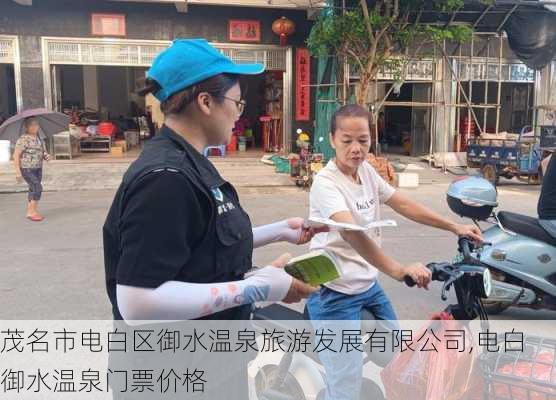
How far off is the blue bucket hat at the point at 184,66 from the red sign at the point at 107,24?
12213 millimetres

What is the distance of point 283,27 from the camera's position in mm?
12891

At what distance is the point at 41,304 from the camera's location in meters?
4.50

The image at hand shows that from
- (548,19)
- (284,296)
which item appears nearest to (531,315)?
(284,296)

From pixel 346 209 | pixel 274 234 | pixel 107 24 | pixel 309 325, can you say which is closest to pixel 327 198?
pixel 346 209

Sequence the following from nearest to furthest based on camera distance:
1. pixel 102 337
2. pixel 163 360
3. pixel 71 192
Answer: pixel 163 360
pixel 102 337
pixel 71 192

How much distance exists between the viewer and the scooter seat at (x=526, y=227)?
13.3 ft

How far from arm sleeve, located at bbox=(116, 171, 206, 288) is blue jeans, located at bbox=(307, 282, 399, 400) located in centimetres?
110

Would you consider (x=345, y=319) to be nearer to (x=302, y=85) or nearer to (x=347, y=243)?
(x=347, y=243)

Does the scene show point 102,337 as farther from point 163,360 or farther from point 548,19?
point 548,19

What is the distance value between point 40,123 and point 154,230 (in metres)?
7.62

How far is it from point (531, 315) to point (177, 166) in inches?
153

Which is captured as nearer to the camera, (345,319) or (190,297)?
(190,297)

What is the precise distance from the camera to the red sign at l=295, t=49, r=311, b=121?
1348 cm

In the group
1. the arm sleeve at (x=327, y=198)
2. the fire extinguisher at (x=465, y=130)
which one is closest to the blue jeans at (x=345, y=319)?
the arm sleeve at (x=327, y=198)
